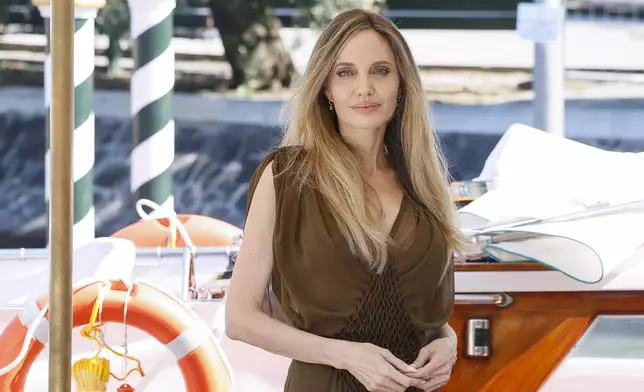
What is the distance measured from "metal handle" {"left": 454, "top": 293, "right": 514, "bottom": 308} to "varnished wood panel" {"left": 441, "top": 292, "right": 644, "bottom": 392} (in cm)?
1

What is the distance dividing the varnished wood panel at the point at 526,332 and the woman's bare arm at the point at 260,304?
810mm

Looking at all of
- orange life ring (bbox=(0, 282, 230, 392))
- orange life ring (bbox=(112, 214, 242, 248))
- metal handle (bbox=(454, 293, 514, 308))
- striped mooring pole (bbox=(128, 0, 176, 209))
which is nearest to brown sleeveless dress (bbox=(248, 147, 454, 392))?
metal handle (bbox=(454, 293, 514, 308))

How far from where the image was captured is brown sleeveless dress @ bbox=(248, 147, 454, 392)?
196cm

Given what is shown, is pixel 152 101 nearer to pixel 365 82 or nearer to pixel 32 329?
pixel 32 329

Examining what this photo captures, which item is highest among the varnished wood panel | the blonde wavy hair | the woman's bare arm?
the blonde wavy hair

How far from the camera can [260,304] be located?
1975 millimetres

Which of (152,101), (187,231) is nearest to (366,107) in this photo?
→ (187,231)

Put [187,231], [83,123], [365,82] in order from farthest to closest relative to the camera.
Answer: [83,123] < [187,231] < [365,82]

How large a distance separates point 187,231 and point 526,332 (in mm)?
1525

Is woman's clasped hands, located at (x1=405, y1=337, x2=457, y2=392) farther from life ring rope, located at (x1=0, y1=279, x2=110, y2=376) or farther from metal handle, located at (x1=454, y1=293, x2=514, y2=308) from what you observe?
life ring rope, located at (x1=0, y1=279, x2=110, y2=376)

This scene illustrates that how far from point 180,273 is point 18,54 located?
38.3 ft

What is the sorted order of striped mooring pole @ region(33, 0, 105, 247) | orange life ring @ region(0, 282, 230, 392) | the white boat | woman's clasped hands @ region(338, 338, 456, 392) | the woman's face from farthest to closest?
striped mooring pole @ region(33, 0, 105, 247)
orange life ring @ region(0, 282, 230, 392)
the white boat
the woman's face
woman's clasped hands @ region(338, 338, 456, 392)

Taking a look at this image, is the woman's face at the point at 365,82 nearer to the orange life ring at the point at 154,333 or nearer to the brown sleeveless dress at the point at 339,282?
the brown sleeveless dress at the point at 339,282

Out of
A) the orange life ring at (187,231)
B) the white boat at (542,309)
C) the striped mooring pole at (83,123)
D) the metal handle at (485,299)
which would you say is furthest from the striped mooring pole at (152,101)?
the metal handle at (485,299)
